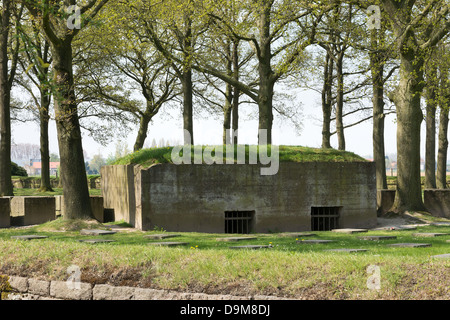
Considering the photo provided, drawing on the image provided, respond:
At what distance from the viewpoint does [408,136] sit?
819 inches

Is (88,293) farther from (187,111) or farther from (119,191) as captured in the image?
(187,111)

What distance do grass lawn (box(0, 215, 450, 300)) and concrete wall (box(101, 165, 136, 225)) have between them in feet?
24.0

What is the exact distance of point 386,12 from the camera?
20.4 m

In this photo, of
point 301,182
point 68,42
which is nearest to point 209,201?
point 301,182

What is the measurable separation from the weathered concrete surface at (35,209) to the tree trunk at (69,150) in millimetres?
2375

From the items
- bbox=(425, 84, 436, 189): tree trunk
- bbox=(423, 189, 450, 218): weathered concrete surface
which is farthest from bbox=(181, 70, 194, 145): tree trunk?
bbox=(425, 84, 436, 189): tree trunk

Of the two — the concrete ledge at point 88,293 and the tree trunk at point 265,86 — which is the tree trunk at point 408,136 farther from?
the concrete ledge at point 88,293

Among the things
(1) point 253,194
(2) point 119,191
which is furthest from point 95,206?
(1) point 253,194

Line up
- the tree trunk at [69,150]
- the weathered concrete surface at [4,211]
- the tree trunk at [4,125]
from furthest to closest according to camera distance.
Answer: the tree trunk at [4,125] < the weathered concrete surface at [4,211] < the tree trunk at [69,150]

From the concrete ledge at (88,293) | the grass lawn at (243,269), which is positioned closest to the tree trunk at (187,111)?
the grass lawn at (243,269)

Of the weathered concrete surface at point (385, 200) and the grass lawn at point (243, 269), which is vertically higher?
the weathered concrete surface at point (385, 200)

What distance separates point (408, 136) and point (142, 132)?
61.0 feet

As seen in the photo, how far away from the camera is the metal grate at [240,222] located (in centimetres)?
1877

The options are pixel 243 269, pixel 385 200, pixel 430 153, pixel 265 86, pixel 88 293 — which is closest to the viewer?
pixel 243 269
